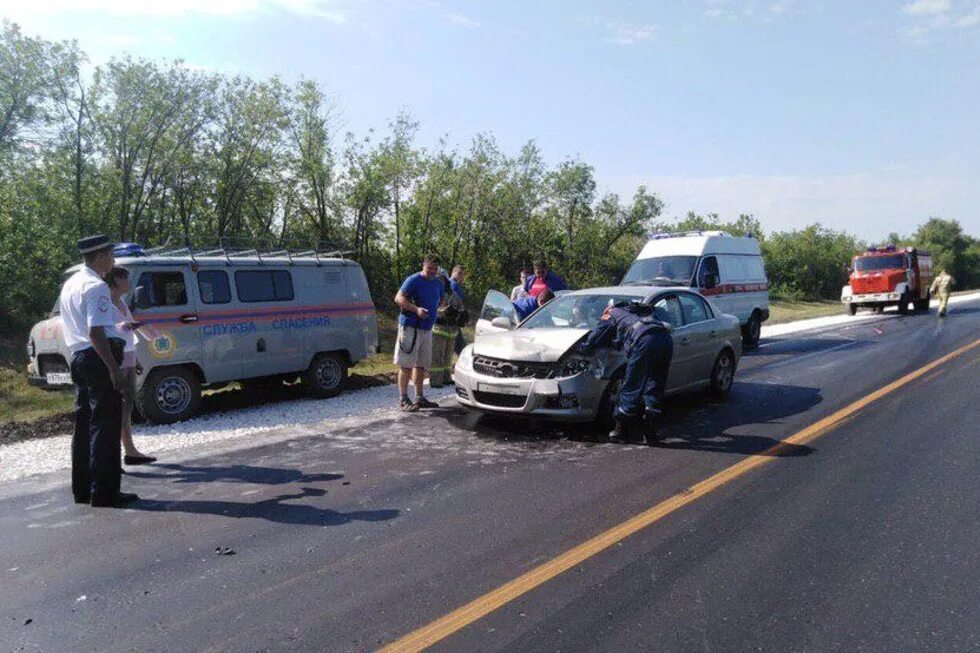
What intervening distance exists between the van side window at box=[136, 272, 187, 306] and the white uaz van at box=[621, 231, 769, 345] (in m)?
9.10

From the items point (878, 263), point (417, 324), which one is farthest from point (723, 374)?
point (878, 263)

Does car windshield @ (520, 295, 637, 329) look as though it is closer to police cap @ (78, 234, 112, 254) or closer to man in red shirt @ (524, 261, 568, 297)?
man in red shirt @ (524, 261, 568, 297)

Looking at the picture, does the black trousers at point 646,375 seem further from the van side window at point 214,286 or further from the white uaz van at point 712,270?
the white uaz van at point 712,270

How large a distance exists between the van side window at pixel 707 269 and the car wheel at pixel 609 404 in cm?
805

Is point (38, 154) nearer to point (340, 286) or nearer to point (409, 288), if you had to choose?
point (340, 286)

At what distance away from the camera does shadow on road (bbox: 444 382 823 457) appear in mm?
6863

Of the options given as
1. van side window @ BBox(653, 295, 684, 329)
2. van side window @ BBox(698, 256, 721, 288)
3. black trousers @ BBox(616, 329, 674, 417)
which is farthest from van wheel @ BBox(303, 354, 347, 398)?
Answer: van side window @ BBox(698, 256, 721, 288)

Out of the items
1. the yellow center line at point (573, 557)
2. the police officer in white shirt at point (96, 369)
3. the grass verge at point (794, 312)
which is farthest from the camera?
the grass verge at point (794, 312)

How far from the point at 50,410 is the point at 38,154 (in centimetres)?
872

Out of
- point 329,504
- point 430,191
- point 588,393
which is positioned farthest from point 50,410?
point 430,191

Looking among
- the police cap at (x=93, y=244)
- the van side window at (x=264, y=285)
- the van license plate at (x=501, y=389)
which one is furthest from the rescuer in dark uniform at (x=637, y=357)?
the van side window at (x=264, y=285)

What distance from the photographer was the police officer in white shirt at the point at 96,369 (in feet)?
17.2

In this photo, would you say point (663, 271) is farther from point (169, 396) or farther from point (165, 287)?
point (169, 396)

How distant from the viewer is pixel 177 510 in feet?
17.6
